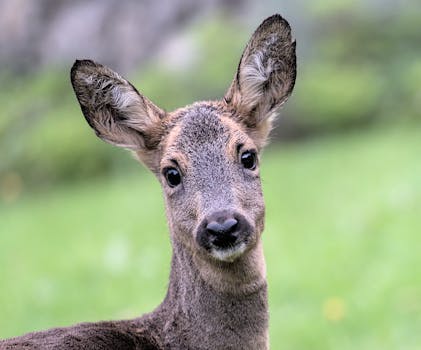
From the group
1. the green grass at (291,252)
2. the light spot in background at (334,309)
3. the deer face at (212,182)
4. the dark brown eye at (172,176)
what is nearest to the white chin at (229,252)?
the deer face at (212,182)

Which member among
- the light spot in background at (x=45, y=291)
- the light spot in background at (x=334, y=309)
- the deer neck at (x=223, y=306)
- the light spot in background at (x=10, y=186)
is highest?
the light spot in background at (x=10, y=186)

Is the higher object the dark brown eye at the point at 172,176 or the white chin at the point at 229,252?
the dark brown eye at the point at 172,176

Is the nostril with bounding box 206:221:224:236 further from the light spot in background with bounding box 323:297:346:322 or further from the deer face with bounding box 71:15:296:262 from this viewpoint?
the light spot in background with bounding box 323:297:346:322

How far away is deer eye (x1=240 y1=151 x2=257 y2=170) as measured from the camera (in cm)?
532

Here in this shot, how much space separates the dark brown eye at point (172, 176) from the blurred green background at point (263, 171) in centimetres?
130

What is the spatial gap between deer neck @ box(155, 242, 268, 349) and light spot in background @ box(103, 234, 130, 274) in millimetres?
5398

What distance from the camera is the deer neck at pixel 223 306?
5.17m

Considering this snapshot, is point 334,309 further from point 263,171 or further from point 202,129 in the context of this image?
point 263,171

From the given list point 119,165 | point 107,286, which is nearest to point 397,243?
point 107,286

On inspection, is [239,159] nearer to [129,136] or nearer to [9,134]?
[129,136]

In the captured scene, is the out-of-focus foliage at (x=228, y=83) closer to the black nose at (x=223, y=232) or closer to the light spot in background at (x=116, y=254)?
the light spot in background at (x=116, y=254)

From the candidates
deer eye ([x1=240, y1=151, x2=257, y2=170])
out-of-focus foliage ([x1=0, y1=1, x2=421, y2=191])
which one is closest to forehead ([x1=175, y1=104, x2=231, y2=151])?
deer eye ([x1=240, y1=151, x2=257, y2=170])

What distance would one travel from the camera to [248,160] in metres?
5.34

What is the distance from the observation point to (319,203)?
13.1 metres
